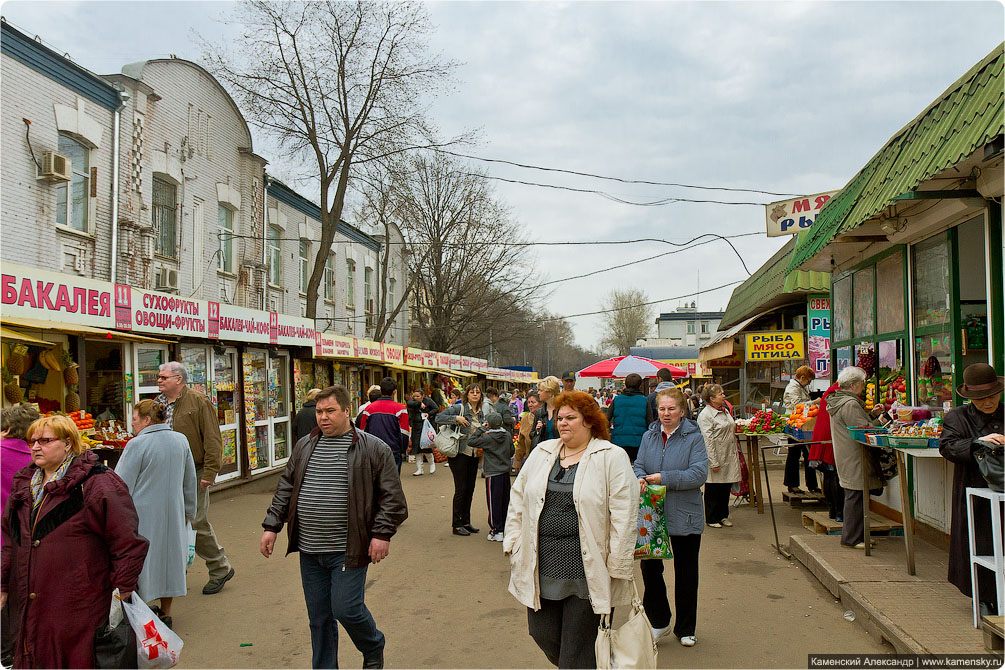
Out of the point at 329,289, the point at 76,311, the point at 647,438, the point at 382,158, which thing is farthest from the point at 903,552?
the point at 329,289

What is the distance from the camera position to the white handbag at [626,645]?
355cm

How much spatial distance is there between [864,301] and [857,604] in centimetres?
455

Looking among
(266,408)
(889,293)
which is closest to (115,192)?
(266,408)

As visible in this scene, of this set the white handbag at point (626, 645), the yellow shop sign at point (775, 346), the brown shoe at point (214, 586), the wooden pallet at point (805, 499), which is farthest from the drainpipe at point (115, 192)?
the white handbag at point (626, 645)

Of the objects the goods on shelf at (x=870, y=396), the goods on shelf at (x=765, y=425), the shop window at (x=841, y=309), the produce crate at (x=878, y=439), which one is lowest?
the goods on shelf at (x=765, y=425)

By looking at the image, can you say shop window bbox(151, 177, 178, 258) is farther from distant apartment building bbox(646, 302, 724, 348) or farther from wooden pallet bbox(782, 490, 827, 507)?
distant apartment building bbox(646, 302, 724, 348)

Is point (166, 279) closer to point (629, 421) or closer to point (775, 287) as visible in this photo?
point (629, 421)

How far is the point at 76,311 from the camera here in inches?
324

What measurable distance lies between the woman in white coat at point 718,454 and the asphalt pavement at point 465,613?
0.50 meters

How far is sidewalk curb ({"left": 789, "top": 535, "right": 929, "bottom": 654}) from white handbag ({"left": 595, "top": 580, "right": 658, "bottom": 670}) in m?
1.81

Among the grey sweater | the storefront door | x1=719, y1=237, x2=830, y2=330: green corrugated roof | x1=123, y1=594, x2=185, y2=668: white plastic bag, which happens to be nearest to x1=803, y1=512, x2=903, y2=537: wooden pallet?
the grey sweater

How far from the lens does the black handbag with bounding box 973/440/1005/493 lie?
165 inches

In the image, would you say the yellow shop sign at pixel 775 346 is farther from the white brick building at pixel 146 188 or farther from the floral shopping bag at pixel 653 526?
the white brick building at pixel 146 188

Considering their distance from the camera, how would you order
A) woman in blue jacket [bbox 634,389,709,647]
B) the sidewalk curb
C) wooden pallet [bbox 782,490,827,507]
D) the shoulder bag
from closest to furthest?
the sidewalk curb → woman in blue jacket [bbox 634,389,709,647] → the shoulder bag → wooden pallet [bbox 782,490,827,507]
